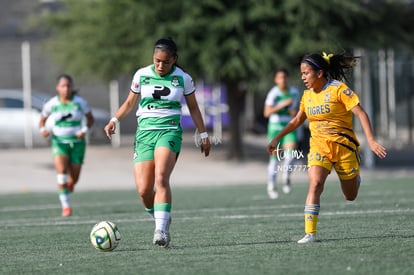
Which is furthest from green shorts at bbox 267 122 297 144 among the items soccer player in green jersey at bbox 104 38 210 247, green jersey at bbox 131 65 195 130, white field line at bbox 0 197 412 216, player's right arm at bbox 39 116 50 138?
green jersey at bbox 131 65 195 130

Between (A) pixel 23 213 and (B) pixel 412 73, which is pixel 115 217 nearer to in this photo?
(A) pixel 23 213

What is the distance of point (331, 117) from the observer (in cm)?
1035

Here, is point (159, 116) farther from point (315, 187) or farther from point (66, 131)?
point (66, 131)

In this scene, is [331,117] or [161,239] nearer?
[161,239]

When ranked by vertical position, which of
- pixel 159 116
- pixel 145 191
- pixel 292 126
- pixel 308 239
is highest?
pixel 159 116

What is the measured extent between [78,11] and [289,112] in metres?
12.5

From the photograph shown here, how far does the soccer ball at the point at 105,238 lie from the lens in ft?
32.4

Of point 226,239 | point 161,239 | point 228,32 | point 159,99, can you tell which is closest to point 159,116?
point 159,99

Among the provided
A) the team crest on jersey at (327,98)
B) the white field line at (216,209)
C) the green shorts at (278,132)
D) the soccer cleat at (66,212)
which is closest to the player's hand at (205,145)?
the team crest on jersey at (327,98)

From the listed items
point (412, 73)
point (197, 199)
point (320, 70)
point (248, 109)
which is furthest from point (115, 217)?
point (248, 109)

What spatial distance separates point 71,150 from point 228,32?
41.1 feet

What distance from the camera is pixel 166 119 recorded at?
10.5m

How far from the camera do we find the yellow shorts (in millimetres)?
10242

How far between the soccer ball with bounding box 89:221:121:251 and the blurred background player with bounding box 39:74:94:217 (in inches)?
237
